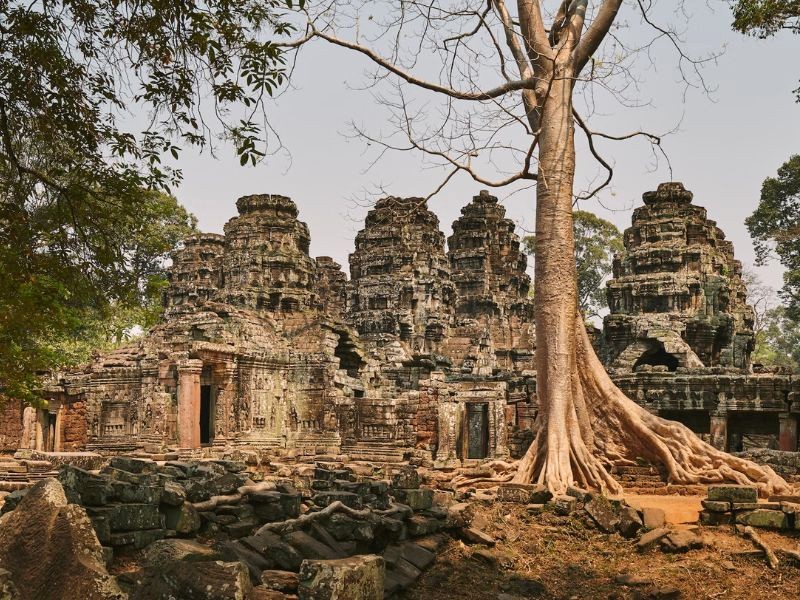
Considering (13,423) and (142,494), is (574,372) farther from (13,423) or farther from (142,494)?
(13,423)

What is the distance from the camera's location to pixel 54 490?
4539 mm

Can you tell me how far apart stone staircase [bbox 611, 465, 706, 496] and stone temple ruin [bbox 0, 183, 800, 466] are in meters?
3.54

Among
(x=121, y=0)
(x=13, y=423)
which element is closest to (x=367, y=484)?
(x=121, y=0)

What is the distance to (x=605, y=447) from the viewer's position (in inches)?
443

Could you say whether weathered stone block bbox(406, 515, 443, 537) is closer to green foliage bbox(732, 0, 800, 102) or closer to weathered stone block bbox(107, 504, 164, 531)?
weathered stone block bbox(107, 504, 164, 531)

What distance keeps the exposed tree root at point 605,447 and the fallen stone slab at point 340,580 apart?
532cm

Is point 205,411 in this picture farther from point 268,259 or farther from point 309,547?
point 309,547

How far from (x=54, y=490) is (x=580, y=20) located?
10266 millimetres

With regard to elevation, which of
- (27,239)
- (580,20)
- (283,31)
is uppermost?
(580,20)

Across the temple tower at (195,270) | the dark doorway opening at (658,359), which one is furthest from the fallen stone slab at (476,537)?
the temple tower at (195,270)

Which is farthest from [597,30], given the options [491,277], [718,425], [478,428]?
[491,277]

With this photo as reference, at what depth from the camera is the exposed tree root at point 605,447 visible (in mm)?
10320

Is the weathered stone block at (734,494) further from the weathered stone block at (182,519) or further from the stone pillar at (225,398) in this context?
the stone pillar at (225,398)

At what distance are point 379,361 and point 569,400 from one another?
1773cm
